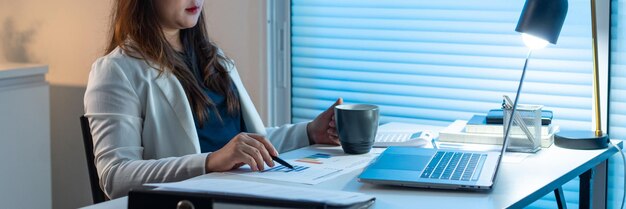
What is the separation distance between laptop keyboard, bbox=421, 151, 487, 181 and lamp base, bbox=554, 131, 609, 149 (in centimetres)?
35

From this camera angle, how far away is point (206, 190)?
1.63m

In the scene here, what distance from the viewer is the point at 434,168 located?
2.01 m

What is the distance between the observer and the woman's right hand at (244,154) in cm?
200

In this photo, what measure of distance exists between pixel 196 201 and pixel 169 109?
2.62 ft

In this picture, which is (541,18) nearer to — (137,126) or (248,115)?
(248,115)

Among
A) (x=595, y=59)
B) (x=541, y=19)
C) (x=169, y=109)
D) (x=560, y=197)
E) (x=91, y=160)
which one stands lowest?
(x=560, y=197)

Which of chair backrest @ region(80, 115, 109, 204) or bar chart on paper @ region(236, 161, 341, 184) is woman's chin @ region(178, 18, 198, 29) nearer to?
chair backrest @ region(80, 115, 109, 204)

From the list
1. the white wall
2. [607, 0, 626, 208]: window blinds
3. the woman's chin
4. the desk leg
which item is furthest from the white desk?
the white wall

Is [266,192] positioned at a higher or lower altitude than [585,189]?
higher

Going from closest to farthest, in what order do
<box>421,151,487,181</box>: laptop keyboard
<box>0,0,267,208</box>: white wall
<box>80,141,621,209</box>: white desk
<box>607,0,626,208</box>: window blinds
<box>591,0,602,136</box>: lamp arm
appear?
<box>80,141,621,209</box>: white desk < <box>421,151,487,181</box>: laptop keyboard < <box>591,0,602,136</box>: lamp arm < <box>607,0,626,208</box>: window blinds < <box>0,0,267,208</box>: white wall

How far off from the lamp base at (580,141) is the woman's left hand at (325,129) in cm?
56

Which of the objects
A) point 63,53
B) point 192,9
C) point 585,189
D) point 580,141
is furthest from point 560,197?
point 63,53

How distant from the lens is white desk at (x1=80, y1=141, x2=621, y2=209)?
5.87 feet

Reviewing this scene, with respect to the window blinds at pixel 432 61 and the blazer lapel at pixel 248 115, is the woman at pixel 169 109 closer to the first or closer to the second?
the blazer lapel at pixel 248 115
